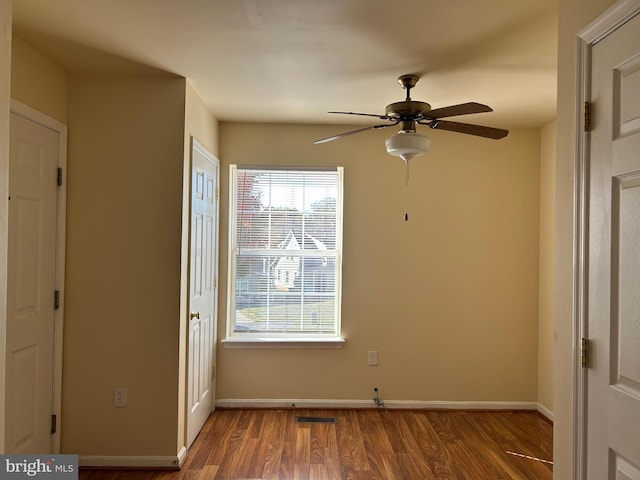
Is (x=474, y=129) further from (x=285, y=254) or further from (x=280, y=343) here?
(x=280, y=343)

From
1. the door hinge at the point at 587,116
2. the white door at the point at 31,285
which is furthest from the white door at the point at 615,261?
the white door at the point at 31,285

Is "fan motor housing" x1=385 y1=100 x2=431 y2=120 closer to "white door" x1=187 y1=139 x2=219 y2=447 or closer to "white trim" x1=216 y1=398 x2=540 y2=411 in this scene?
"white door" x1=187 y1=139 x2=219 y2=447

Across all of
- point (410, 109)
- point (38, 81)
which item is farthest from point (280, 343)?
point (38, 81)

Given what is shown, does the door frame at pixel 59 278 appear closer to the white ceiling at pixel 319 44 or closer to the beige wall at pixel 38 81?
the beige wall at pixel 38 81

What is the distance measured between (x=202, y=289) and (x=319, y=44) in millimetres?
1982

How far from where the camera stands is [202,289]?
337cm

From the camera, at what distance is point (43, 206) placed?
2598mm

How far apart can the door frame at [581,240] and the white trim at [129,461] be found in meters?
2.29

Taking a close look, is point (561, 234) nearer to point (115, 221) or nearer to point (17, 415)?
point (115, 221)

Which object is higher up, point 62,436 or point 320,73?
point 320,73

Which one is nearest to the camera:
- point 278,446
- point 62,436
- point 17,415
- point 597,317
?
point 597,317

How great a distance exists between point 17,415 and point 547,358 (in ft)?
12.7

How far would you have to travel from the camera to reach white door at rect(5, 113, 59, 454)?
234cm

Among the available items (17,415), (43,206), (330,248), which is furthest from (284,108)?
(17,415)
